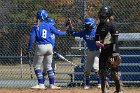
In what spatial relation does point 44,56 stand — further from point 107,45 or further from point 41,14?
point 107,45

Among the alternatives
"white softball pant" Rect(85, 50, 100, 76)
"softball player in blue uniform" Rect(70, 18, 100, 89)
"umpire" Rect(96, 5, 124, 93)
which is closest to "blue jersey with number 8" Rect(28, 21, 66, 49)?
"softball player in blue uniform" Rect(70, 18, 100, 89)

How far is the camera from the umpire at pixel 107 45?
9.38 metres

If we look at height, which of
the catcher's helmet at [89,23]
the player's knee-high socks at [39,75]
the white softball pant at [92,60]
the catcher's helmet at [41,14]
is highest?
the catcher's helmet at [41,14]

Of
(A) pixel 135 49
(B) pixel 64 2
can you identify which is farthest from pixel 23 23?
(A) pixel 135 49

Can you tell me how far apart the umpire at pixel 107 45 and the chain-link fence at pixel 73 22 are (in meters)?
2.42

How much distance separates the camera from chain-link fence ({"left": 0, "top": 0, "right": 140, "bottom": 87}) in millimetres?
12289

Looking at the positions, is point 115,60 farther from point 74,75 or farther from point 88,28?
point 74,75

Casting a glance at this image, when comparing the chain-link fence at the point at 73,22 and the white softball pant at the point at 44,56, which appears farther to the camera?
the chain-link fence at the point at 73,22

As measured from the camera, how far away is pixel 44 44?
1144 centimetres

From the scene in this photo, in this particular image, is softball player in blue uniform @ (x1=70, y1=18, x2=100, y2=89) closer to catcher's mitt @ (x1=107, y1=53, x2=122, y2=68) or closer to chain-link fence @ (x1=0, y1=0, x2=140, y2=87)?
chain-link fence @ (x1=0, y1=0, x2=140, y2=87)

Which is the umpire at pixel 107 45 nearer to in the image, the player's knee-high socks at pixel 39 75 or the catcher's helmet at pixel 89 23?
the catcher's helmet at pixel 89 23

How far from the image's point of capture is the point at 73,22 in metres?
12.4

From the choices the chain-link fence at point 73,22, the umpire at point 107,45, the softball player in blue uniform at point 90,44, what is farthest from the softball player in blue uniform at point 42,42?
the umpire at point 107,45

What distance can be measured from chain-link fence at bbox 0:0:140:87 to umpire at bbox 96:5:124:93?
2.42 meters
